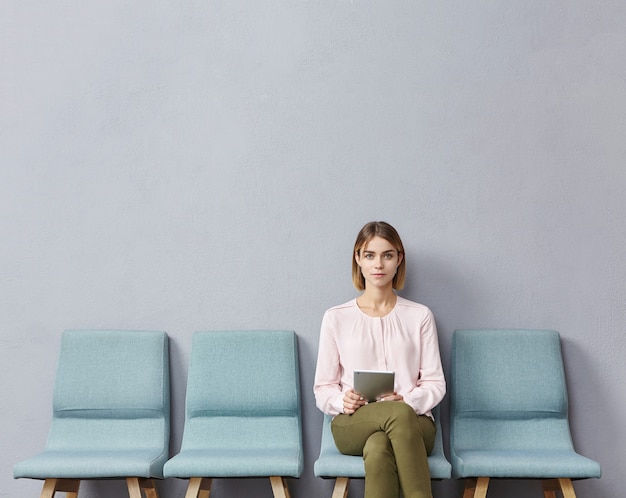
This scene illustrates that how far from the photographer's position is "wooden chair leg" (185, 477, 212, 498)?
315 centimetres

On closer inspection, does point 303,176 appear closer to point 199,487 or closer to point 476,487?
point 199,487

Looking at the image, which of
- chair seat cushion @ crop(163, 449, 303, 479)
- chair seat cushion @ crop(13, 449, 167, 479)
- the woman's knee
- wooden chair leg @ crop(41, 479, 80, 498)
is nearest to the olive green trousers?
the woman's knee

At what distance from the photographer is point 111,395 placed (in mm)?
3518

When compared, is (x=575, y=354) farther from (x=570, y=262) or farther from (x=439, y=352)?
(x=439, y=352)

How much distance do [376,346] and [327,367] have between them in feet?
0.74

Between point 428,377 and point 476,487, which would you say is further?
point 428,377

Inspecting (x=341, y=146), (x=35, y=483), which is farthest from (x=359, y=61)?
(x=35, y=483)

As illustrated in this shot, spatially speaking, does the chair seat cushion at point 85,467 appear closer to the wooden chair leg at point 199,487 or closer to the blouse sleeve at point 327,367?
the wooden chair leg at point 199,487

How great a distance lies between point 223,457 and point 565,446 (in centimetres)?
146

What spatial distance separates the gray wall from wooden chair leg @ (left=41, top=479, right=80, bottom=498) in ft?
0.54

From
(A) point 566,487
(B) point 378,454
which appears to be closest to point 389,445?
(B) point 378,454

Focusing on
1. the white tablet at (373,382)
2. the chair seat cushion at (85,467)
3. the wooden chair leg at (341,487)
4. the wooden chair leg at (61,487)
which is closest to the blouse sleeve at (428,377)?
the white tablet at (373,382)

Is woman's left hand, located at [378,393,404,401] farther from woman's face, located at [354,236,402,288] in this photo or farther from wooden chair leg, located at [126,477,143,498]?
wooden chair leg, located at [126,477,143,498]

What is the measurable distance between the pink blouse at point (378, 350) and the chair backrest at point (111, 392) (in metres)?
0.74
